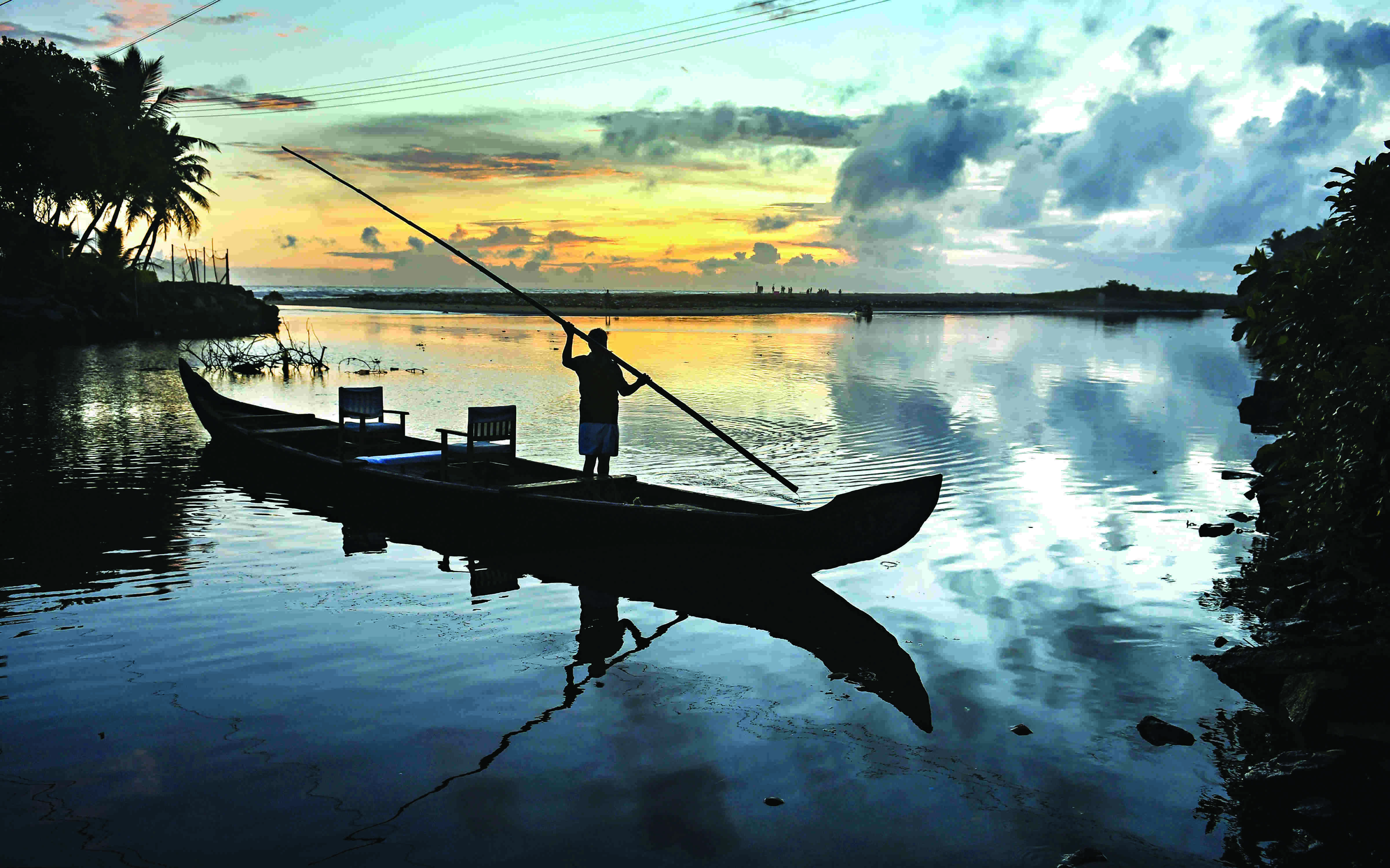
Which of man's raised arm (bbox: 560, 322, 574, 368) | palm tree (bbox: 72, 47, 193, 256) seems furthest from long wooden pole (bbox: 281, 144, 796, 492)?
palm tree (bbox: 72, 47, 193, 256)

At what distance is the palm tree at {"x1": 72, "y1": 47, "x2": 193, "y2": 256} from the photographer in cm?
4547

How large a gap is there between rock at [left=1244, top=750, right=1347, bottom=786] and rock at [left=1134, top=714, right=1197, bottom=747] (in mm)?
526

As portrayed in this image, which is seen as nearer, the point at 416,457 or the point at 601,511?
the point at 601,511

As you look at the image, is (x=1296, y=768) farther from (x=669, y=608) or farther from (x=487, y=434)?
(x=487, y=434)

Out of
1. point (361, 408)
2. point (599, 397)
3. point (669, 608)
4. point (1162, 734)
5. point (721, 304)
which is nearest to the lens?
point (1162, 734)

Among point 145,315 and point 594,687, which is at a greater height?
point 145,315

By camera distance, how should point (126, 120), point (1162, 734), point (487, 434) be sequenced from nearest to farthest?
point (1162, 734) → point (487, 434) → point (126, 120)

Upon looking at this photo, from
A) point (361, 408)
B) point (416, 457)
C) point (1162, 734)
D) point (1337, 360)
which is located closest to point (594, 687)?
point (1162, 734)

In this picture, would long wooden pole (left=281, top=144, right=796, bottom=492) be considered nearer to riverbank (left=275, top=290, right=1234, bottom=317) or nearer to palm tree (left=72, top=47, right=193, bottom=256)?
palm tree (left=72, top=47, right=193, bottom=256)

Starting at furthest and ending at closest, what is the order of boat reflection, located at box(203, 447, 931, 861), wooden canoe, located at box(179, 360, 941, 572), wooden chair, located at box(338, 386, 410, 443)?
wooden chair, located at box(338, 386, 410, 443) → wooden canoe, located at box(179, 360, 941, 572) → boat reflection, located at box(203, 447, 931, 861)

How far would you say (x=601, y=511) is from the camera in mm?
10750

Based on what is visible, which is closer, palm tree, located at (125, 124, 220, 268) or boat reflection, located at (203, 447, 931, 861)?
boat reflection, located at (203, 447, 931, 861)

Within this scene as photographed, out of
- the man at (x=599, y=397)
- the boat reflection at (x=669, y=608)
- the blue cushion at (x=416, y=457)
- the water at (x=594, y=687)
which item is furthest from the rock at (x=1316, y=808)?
the blue cushion at (x=416, y=457)

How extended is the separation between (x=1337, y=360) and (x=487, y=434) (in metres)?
9.91
